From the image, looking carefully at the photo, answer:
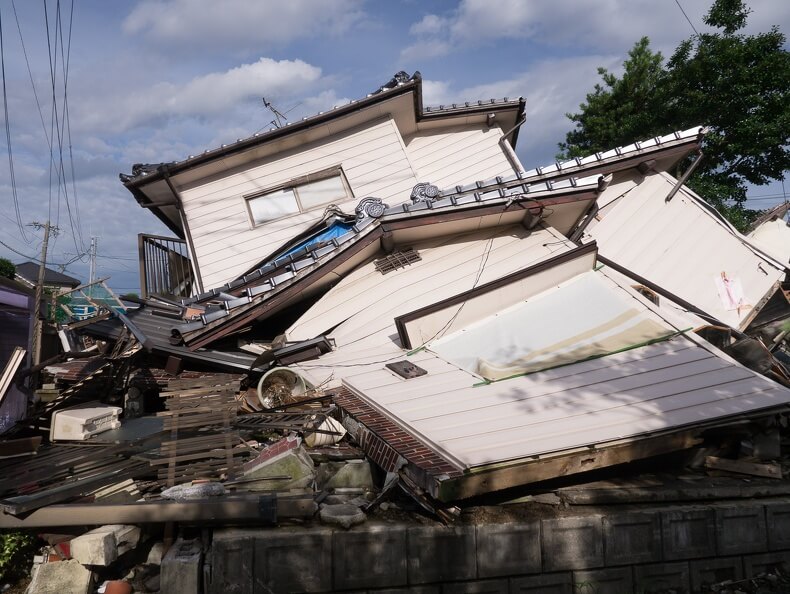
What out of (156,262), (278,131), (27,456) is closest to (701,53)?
(278,131)

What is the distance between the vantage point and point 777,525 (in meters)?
4.94

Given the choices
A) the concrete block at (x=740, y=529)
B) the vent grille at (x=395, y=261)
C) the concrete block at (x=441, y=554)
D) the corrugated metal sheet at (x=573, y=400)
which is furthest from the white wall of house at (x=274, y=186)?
the concrete block at (x=740, y=529)

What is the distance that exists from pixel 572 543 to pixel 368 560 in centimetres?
187

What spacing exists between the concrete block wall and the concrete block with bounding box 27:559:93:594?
1280mm

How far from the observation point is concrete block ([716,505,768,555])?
4.84 meters

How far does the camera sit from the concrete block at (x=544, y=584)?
4547 mm

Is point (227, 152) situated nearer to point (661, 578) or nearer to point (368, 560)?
point (368, 560)

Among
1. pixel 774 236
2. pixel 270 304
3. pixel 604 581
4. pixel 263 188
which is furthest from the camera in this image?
pixel 774 236

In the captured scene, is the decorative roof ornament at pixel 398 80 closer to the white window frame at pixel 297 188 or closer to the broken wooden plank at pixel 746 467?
the white window frame at pixel 297 188

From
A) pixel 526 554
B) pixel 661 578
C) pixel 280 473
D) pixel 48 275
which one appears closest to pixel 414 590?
pixel 526 554

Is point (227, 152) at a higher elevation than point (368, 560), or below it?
higher

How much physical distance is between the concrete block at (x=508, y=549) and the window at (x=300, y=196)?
9.94 m

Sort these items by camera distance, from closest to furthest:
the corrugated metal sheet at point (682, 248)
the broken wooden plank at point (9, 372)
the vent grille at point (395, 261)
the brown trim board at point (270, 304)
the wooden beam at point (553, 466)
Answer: the wooden beam at point (553, 466)
the broken wooden plank at point (9, 372)
the brown trim board at point (270, 304)
the vent grille at point (395, 261)
the corrugated metal sheet at point (682, 248)

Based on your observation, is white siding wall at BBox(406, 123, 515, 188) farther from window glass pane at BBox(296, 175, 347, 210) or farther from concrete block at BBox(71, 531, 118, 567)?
concrete block at BBox(71, 531, 118, 567)
